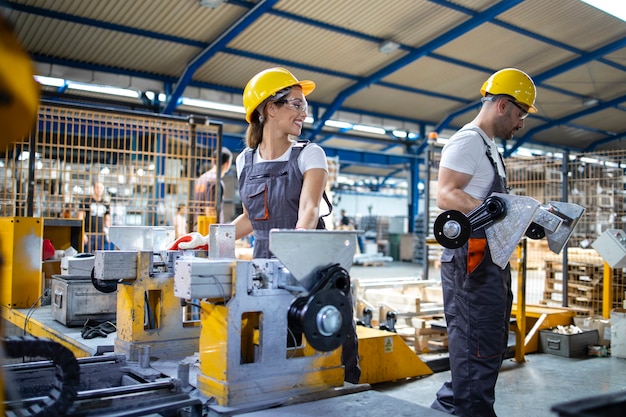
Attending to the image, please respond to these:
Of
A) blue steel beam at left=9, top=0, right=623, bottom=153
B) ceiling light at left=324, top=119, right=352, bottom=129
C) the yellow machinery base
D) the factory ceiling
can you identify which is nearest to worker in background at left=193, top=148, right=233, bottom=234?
the yellow machinery base

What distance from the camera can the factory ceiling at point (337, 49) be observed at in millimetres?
9594

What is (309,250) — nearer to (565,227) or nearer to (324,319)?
(324,319)

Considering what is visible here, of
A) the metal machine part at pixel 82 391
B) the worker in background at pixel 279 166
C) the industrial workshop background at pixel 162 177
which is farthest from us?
the industrial workshop background at pixel 162 177

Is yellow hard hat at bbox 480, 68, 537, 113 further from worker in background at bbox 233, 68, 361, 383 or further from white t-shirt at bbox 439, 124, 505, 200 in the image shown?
worker in background at bbox 233, 68, 361, 383

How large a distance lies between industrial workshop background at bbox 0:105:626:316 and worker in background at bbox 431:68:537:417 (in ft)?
7.15

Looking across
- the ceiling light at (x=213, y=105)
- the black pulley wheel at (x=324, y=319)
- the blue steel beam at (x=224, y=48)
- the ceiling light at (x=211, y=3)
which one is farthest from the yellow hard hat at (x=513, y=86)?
the ceiling light at (x=213, y=105)

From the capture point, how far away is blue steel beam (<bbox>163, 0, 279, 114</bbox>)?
9344 mm

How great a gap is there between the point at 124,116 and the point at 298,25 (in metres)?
6.65

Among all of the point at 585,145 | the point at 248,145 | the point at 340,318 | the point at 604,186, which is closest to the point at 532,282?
the point at 604,186

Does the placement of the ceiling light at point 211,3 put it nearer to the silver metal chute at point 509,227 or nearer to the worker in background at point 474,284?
the worker in background at point 474,284

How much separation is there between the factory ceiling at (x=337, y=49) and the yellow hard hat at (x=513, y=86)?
7.17 metres

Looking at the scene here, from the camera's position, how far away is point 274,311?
1716 millimetres

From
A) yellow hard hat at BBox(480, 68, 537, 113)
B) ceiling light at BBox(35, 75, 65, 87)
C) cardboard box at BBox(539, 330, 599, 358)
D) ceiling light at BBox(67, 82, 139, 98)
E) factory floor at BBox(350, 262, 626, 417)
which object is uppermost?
ceiling light at BBox(67, 82, 139, 98)

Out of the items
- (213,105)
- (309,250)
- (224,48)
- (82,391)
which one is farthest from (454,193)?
(213,105)
